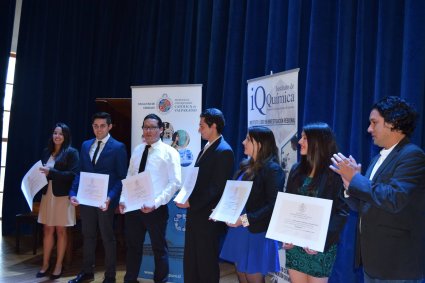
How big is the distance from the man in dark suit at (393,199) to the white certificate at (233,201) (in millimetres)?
698

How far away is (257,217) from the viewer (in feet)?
7.84

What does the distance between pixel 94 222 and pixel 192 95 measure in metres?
1.61

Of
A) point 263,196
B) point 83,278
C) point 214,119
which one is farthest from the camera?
point 83,278

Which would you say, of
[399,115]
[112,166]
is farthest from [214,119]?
[399,115]

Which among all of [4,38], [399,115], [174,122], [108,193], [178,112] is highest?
[4,38]

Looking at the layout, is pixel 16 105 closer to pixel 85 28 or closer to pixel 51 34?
pixel 51 34

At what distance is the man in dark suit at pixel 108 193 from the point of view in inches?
142

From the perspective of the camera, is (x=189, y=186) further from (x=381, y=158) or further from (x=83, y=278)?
(x=83, y=278)

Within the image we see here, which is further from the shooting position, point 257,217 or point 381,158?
point 257,217

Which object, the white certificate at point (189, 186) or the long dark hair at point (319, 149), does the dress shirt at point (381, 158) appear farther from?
the white certificate at point (189, 186)

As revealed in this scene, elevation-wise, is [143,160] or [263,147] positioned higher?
[263,147]

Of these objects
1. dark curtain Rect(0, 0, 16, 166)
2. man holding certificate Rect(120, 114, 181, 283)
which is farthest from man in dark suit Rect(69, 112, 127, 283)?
dark curtain Rect(0, 0, 16, 166)

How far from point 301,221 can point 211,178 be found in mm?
947

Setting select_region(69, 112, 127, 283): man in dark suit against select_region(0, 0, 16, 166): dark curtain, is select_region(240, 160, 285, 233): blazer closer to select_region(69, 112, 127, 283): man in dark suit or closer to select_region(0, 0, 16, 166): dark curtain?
select_region(69, 112, 127, 283): man in dark suit
